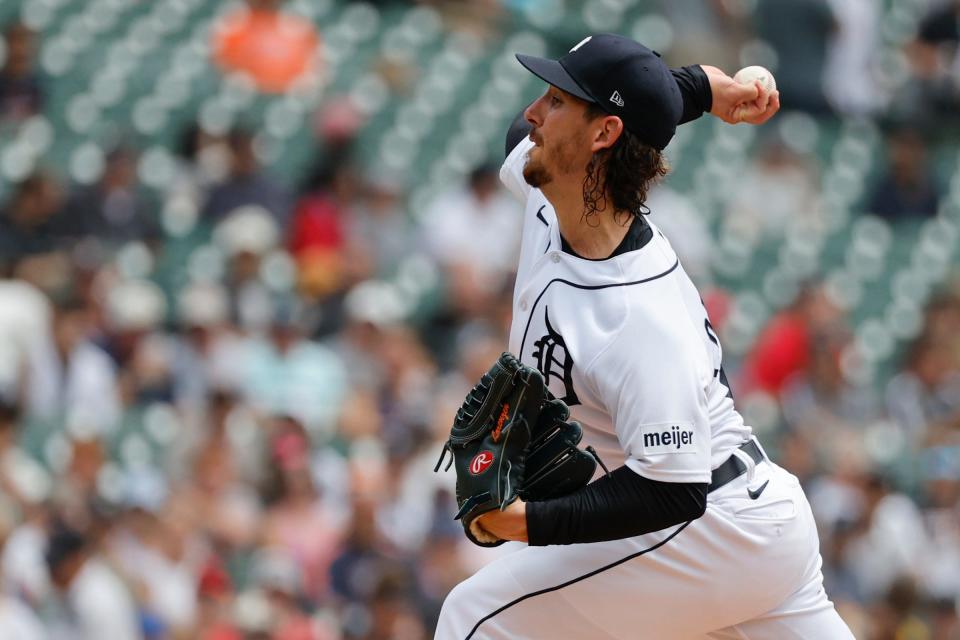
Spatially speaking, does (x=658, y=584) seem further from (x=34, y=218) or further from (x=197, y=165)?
(x=197, y=165)

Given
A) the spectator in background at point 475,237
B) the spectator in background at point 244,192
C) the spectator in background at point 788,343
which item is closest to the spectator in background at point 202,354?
the spectator in background at point 244,192

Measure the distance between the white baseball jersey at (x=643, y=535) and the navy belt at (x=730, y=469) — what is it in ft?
0.05

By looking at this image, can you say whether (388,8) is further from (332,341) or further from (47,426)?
(47,426)

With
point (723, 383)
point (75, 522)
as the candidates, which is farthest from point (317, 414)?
point (723, 383)

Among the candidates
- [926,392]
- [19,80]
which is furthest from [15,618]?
[926,392]

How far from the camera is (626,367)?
3512 mm

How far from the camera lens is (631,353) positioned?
351 cm

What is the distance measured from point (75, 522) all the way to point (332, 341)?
249cm

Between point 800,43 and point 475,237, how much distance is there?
421cm

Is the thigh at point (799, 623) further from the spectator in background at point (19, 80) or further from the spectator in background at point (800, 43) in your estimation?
the spectator in background at point (800, 43)

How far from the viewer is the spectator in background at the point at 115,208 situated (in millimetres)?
9172

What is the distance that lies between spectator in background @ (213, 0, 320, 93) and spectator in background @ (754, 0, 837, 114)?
388 cm

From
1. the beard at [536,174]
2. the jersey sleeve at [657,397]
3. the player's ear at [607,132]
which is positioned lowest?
the jersey sleeve at [657,397]

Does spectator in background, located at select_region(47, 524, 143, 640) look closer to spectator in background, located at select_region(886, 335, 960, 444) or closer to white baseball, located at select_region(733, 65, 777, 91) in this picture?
white baseball, located at select_region(733, 65, 777, 91)
